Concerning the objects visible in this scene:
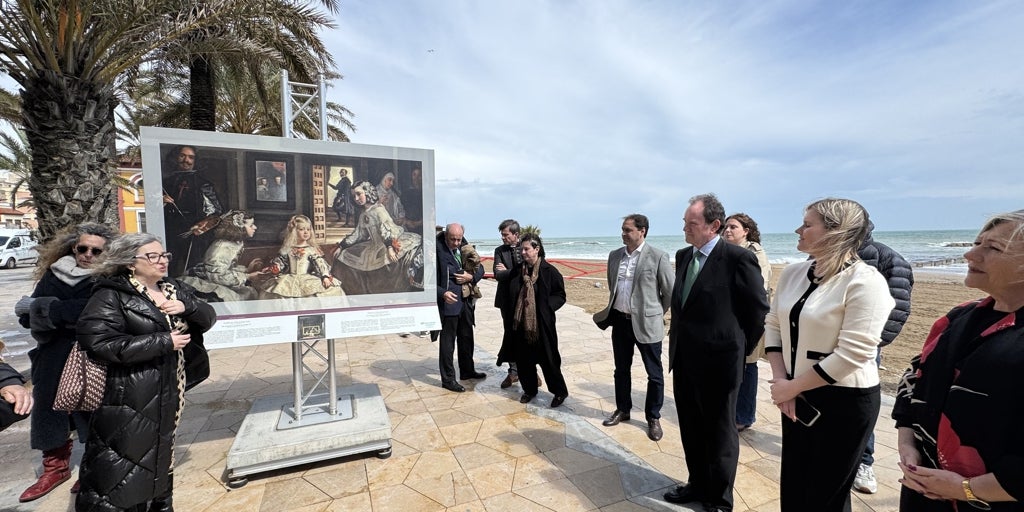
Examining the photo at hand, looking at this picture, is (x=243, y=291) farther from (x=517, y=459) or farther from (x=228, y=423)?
(x=517, y=459)

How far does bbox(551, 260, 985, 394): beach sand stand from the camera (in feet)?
19.7

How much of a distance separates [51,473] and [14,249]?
1083 inches

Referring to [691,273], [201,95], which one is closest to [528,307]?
[691,273]

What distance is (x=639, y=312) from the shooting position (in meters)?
3.61

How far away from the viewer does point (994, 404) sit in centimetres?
120

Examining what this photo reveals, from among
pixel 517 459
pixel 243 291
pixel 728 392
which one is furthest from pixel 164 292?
pixel 728 392

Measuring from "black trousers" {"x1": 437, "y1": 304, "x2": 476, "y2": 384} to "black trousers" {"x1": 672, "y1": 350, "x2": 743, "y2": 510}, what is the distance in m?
2.64

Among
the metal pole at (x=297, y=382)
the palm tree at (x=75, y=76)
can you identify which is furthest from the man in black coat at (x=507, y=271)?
the palm tree at (x=75, y=76)

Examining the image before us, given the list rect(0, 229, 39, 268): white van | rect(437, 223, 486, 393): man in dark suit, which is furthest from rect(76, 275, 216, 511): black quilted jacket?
rect(0, 229, 39, 268): white van

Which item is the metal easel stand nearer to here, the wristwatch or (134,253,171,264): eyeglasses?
(134,253,171,264): eyeglasses

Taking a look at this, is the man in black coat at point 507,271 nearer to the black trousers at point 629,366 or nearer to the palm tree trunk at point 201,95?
the black trousers at point 629,366

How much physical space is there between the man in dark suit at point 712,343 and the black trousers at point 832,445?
589 millimetres

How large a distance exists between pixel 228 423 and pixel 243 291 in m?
1.70

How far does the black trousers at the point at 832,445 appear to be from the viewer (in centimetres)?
177
